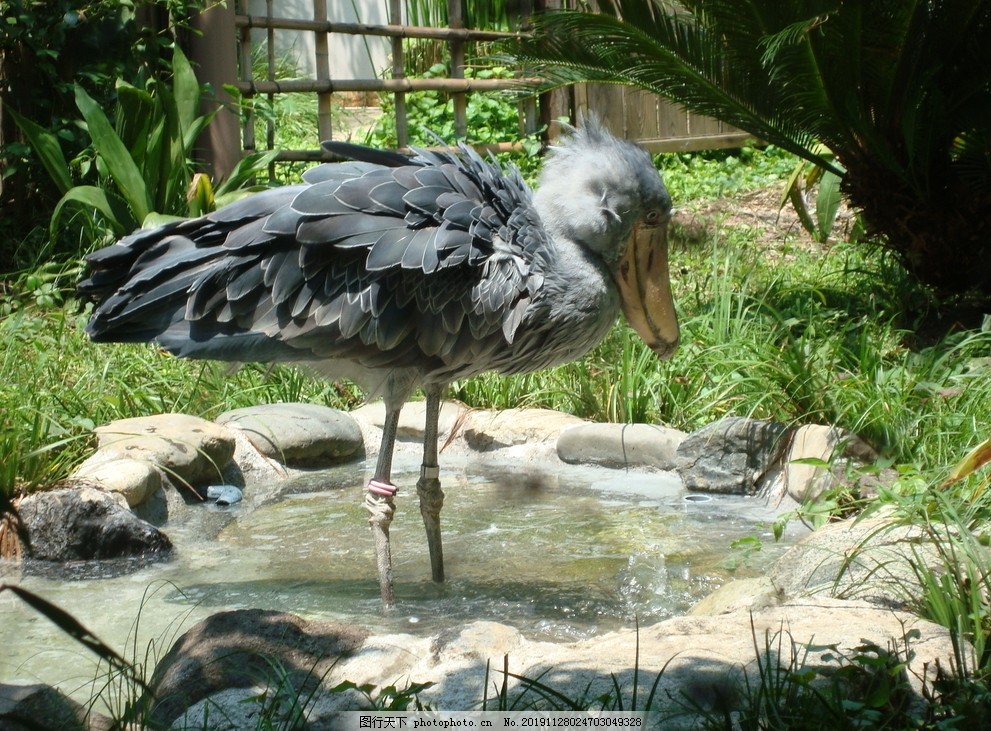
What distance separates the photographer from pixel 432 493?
394cm

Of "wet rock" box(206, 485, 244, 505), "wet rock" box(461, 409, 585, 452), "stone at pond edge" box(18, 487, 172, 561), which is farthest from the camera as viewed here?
"wet rock" box(461, 409, 585, 452)

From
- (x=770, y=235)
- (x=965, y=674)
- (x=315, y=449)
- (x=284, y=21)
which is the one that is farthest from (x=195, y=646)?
(x=770, y=235)

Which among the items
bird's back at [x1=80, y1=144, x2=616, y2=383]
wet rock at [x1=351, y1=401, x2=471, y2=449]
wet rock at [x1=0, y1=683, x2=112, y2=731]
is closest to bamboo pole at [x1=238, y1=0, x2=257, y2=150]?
wet rock at [x1=351, y1=401, x2=471, y2=449]

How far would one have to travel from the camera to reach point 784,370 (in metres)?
4.89

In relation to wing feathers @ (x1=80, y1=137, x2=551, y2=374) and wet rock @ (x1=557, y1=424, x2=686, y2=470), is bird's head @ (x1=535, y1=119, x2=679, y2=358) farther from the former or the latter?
wet rock @ (x1=557, y1=424, x2=686, y2=470)

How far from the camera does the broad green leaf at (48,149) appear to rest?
667cm

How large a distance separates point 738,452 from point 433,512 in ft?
4.74

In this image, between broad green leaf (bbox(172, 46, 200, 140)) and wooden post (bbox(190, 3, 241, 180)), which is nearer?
broad green leaf (bbox(172, 46, 200, 140))

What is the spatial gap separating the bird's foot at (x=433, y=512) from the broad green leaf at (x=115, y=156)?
3.51 metres

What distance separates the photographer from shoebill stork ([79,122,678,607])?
11.7 ft

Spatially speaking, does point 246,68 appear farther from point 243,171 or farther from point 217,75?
point 243,171

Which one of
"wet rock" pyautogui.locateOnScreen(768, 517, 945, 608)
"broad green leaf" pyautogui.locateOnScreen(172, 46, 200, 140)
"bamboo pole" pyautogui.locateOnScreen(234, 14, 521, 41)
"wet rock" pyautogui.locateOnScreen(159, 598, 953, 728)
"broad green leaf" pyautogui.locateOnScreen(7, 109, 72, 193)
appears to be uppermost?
"bamboo pole" pyautogui.locateOnScreen(234, 14, 521, 41)

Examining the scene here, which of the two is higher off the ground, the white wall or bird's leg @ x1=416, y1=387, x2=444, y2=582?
the white wall

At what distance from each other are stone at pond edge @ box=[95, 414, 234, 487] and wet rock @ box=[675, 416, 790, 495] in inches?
79.7
